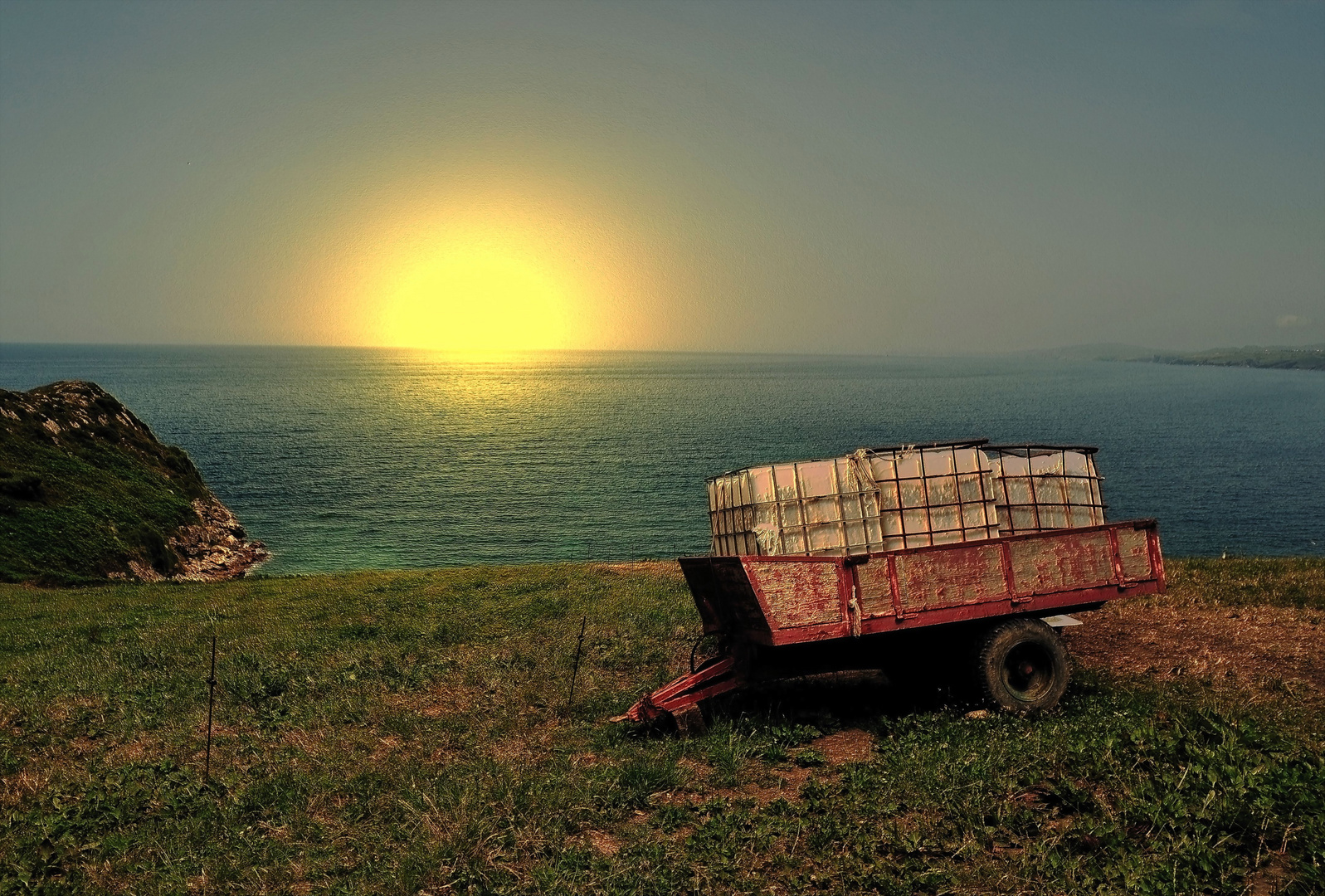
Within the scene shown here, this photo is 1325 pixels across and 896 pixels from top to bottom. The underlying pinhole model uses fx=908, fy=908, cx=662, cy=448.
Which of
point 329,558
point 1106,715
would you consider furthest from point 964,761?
point 329,558

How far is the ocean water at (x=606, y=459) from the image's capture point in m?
49.6

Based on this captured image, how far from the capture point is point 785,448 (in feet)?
287

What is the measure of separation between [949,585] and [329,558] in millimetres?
41076

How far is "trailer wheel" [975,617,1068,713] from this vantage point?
10.4 metres

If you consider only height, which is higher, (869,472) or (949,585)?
(869,472)

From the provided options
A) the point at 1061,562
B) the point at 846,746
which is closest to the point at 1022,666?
the point at 1061,562

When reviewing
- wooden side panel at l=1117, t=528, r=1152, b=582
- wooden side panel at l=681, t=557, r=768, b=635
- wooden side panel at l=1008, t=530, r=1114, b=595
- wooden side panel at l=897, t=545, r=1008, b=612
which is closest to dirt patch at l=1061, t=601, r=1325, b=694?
wooden side panel at l=1117, t=528, r=1152, b=582

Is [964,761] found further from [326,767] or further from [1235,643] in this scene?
[1235,643]

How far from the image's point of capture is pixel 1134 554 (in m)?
11.0

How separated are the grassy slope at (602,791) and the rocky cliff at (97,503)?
22772mm

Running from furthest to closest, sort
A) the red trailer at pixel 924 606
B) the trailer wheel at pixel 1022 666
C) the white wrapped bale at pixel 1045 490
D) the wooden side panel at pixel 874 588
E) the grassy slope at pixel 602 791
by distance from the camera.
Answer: the white wrapped bale at pixel 1045 490 → the trailer wheel at pixel 1022 666 → the wooden side panel at pixel 874 588 → the red trailer at pixel 924 606 → the grassy slope at pixel 602 791

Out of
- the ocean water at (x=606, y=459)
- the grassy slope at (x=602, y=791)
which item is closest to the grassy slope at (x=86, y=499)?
the ocean water at (x=606, y=459)

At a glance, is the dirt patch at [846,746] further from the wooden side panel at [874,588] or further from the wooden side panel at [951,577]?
the wooden side panel at [951,577]

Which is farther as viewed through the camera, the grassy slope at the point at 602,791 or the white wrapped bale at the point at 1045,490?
the white wrapped bale at the point at 1045,490
